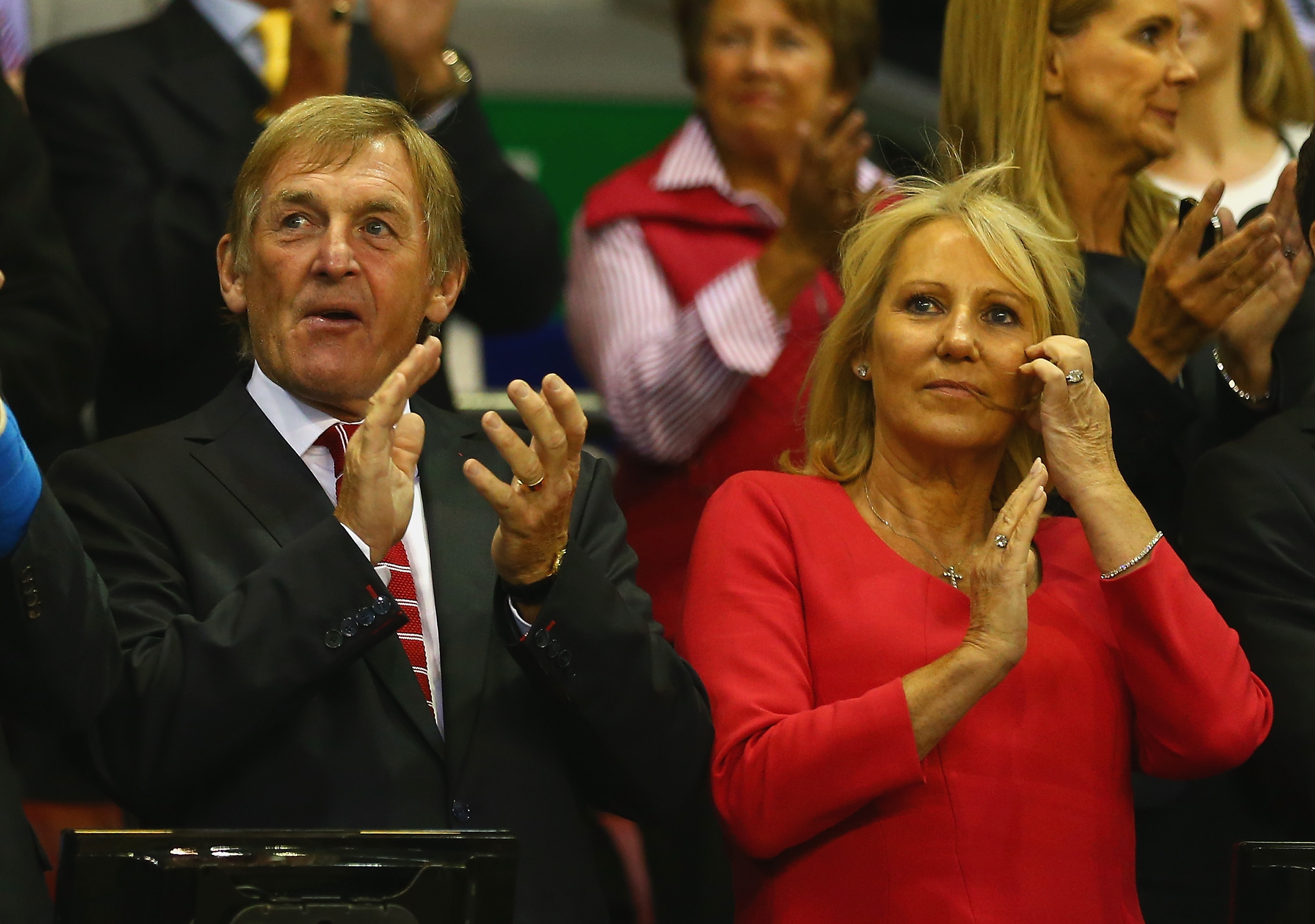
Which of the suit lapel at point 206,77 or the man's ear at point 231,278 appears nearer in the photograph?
the man's ear at point 231,278

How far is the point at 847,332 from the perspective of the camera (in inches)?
100

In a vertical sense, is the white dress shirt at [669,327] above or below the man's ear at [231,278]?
below

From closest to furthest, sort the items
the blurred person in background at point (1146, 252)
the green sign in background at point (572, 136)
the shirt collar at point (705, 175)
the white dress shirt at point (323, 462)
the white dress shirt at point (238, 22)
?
the white dress shirt at point (323, 462) → the blurred person in background at point (1146, 252) → the white dress shirt at point (238, 22) → the shirt collar at point (705, 175) → the green sign in background at point (572, 136)

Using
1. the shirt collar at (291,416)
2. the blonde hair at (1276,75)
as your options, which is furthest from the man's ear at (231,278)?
the blonde hair at (1276,75)

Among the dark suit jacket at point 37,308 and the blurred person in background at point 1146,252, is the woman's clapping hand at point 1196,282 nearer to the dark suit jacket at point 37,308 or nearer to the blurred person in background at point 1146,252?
the blurred person in background at point 1146,252

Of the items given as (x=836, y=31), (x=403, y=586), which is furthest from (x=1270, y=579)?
(x=836, y=31)

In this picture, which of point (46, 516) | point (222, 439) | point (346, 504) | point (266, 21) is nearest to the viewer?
point (46, 516)

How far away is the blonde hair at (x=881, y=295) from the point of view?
249 cm

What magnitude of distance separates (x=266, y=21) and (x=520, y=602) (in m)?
1.45

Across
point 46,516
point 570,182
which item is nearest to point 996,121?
point 46,516

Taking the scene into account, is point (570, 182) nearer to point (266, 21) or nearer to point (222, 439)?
point (266, 21)

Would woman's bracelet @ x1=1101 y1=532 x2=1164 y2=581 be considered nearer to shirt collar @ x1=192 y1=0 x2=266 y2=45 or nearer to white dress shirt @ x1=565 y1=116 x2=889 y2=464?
white dress shirt @ x1=565 y1=116 x2=889 y2=464

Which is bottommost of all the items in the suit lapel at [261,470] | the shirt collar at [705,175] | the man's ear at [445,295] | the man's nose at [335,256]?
the suit lapel at [261,470]

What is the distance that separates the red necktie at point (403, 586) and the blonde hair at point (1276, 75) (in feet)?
6.40
